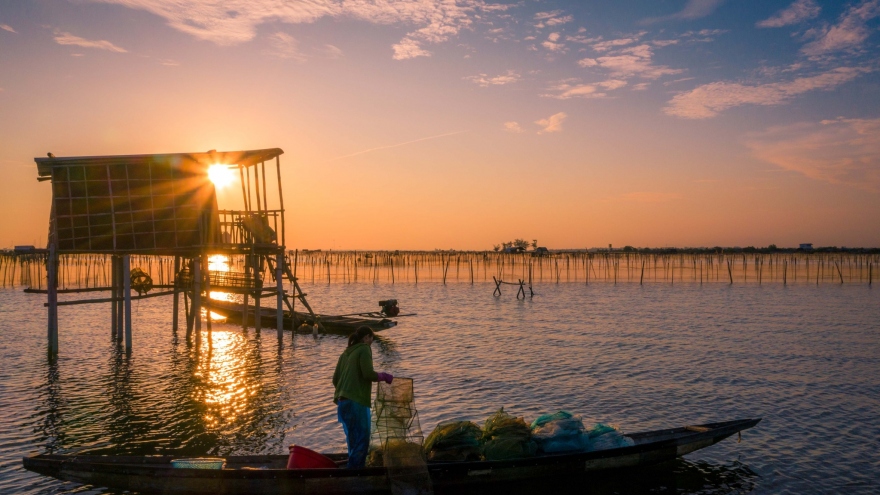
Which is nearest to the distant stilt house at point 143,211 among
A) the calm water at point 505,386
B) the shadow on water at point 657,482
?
the calm water at point 505,386

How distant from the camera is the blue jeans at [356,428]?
7473 millimetres

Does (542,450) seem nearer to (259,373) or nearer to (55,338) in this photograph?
(259,373)

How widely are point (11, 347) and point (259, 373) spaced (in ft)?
32.0

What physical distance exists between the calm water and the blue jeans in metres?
2.79

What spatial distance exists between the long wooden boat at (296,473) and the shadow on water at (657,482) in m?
0.21

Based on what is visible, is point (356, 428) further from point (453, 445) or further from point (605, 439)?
point (605, 439)

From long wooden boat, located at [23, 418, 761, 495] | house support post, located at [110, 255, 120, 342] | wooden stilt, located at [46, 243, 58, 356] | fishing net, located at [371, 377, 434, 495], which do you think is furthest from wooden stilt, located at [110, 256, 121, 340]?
fishing net, located at [371, 377, 434, 495]

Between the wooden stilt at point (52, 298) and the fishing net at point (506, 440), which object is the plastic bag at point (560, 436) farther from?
the wooden stilt at point (52, 298)

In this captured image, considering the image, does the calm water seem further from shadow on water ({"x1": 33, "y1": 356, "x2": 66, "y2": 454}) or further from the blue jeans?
the blue jeans

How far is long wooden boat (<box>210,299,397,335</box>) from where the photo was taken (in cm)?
2373

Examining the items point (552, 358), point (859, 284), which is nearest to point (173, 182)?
point (552, 358)

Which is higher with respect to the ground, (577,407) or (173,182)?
(173,182)

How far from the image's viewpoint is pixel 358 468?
750cm

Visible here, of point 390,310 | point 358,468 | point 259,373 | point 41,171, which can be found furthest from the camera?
point 390,310
